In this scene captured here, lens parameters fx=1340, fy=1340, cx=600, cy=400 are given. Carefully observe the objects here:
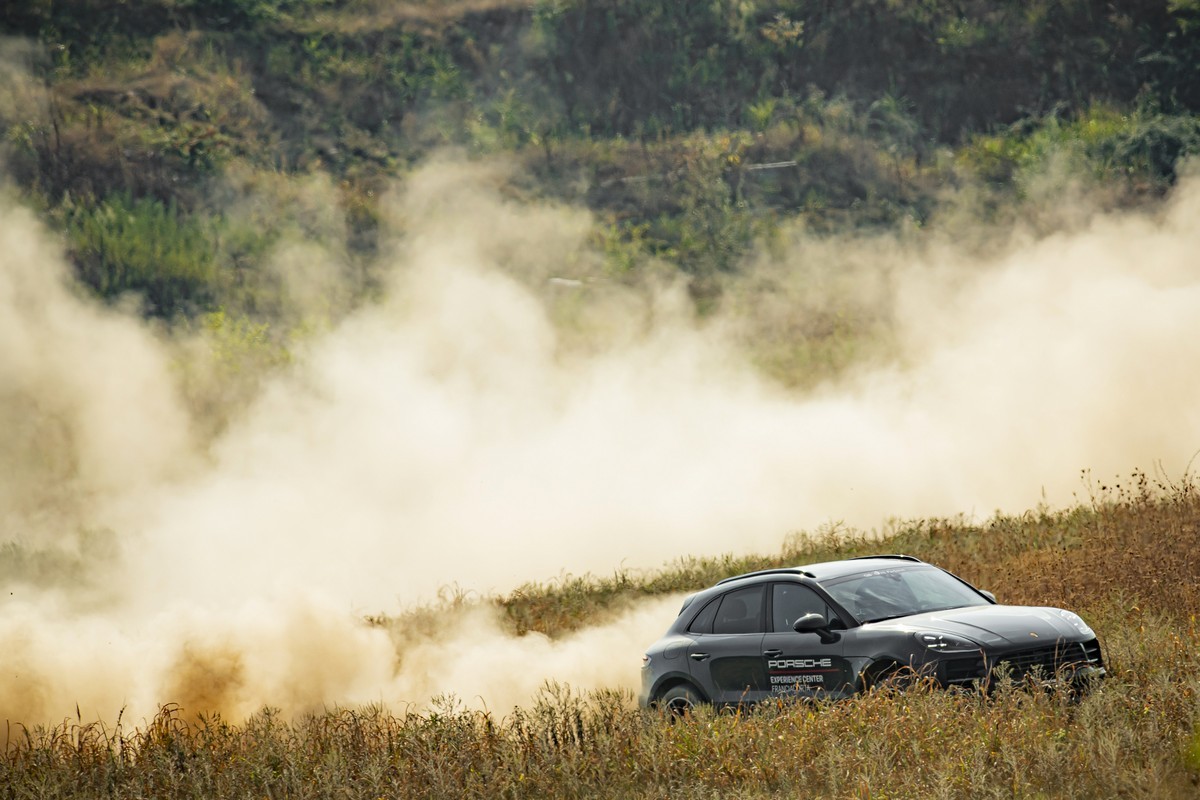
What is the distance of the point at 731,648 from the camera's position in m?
11.0

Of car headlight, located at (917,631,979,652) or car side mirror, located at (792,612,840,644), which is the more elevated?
car side mirror, located at (792,612,840,644)

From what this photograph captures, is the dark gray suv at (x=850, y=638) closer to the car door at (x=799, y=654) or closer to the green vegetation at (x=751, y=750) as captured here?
the car door at (x=799, y=654)

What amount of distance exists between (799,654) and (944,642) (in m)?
1.22

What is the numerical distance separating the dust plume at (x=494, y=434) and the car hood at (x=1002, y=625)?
5.59m

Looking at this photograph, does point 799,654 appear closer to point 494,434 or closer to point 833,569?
point 833,569

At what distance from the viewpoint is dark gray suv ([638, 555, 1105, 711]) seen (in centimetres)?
969

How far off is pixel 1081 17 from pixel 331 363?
22058 millimetres

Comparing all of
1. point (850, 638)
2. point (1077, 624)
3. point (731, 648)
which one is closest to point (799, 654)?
point (850, 638)

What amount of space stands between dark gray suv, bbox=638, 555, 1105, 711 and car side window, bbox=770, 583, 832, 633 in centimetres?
1

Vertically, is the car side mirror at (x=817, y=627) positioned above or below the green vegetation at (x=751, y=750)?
above

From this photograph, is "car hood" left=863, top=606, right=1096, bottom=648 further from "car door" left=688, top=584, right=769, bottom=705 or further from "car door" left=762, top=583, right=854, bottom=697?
"car door" left=688, top=584, right=769, bottom=705

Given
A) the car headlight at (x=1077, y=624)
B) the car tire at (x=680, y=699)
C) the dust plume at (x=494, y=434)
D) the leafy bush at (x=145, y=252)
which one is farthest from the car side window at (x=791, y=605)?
the leafy bush at (x=145, y=252)

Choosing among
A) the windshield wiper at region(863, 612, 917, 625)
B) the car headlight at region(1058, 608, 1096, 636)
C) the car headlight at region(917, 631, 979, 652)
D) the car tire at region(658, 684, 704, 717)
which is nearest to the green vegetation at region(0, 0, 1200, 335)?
the car tire at region(658, 684, 704, 717)

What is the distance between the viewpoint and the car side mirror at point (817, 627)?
10.3 meters
